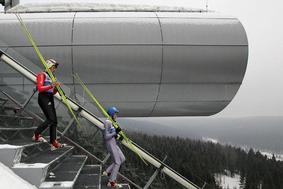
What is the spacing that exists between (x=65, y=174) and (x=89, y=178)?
0.62 m

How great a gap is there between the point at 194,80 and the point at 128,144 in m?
5.77

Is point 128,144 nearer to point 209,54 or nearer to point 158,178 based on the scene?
point 158,178

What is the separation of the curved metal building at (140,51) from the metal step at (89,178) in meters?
4.68

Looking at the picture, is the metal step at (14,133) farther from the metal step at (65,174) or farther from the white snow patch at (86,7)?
the white snow patch at (86,7)

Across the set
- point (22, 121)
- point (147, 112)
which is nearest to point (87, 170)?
point (22, 121)

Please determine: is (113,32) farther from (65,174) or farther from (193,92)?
(65,174)

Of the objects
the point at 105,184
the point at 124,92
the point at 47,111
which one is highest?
the point at 47,111

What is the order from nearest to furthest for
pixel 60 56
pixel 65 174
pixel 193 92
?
pixel 65 174 < pixel 60 56 < pixel 193 92

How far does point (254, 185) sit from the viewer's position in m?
23.9

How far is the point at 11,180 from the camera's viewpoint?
3410 mm

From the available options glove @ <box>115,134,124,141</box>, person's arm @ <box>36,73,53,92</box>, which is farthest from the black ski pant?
A: glove @ <box>115,134,124,141</box>

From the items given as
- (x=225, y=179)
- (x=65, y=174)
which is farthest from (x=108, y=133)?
(x=225, y=179)

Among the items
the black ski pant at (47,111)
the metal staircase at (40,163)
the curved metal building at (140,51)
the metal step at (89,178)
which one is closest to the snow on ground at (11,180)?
the metal staircase at (40,163)

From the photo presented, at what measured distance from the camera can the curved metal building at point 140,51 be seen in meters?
10.0
